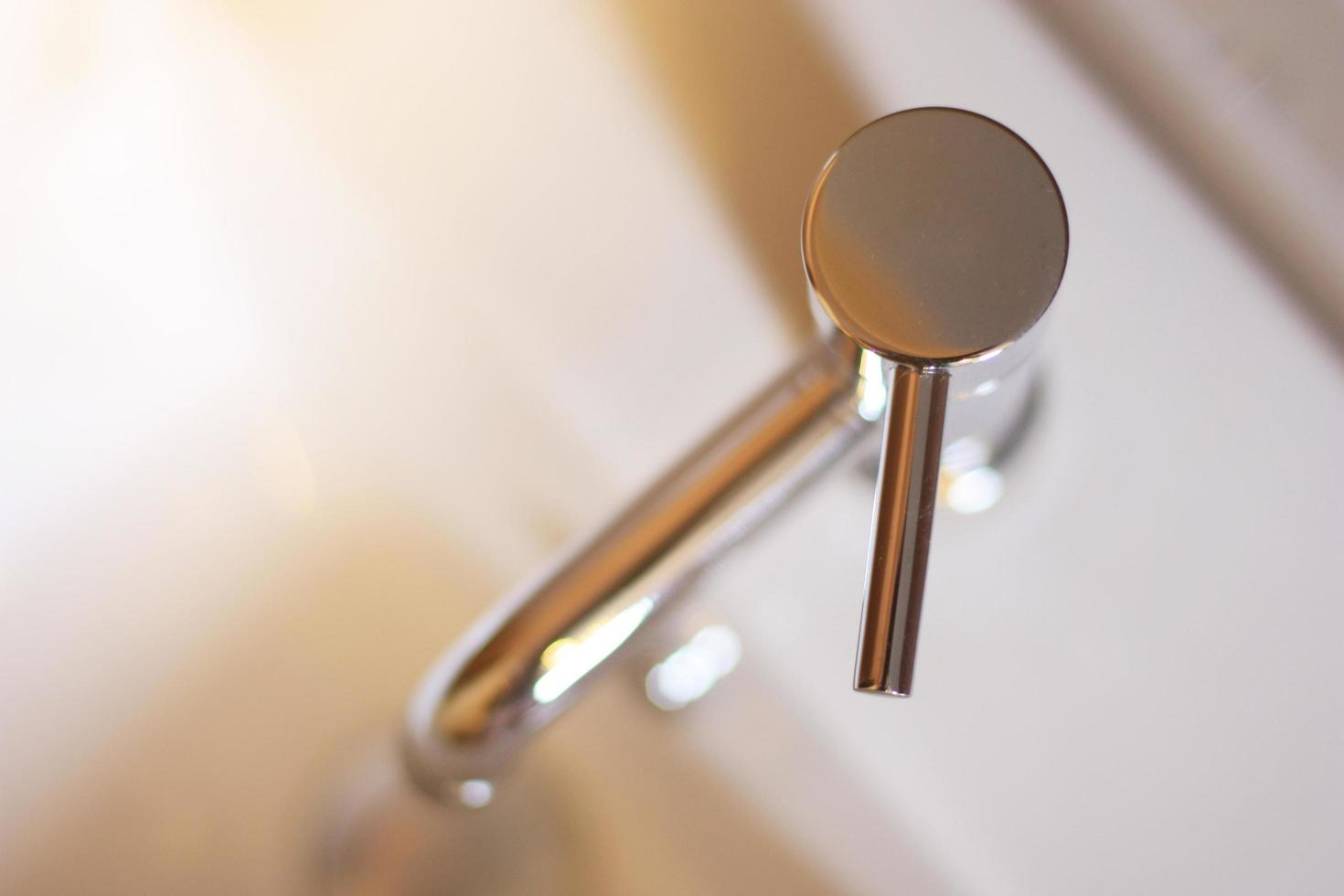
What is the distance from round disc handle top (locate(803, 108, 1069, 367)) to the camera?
223 mm

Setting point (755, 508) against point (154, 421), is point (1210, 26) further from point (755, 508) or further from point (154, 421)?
point (154, 421)

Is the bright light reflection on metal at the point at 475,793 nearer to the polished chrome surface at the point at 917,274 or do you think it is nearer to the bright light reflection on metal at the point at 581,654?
the bright light reflection on metal at the point at 581,654

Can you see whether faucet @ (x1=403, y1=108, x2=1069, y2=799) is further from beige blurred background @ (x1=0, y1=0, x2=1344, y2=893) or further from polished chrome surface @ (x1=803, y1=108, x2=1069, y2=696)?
beige blurred background @ (x1=0, y1=0, x2=1344, y2=893)

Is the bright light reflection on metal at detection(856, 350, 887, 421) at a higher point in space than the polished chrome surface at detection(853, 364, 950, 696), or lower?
higher

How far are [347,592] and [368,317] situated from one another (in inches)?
4.1

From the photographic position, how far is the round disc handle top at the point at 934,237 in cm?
22

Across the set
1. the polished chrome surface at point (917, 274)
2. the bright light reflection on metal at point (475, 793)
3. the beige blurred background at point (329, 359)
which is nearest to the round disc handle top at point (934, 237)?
the polished chrome surface at point (917, 274)

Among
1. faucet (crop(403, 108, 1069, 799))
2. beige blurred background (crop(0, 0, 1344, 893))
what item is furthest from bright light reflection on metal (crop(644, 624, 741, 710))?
faucet (crop(403, 108, 1069, 799))

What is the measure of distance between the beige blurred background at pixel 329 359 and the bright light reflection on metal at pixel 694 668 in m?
0.01

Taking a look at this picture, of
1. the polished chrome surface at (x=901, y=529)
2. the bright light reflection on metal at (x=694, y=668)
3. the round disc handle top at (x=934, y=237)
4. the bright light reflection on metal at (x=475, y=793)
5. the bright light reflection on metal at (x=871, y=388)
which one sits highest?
the round disc handle top at (x=934, y=237)

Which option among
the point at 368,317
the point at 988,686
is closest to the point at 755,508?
the point at 988,686

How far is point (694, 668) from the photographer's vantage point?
0.41 meters

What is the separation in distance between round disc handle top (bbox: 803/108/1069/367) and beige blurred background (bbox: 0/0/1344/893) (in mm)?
103

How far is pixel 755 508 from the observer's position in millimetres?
299
